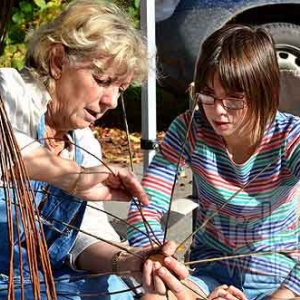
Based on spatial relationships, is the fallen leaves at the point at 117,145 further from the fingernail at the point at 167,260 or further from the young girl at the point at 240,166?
the fingernail at the point at 167,260

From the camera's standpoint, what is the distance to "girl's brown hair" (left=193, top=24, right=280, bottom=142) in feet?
7.41

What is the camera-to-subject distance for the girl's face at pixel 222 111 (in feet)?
7.36

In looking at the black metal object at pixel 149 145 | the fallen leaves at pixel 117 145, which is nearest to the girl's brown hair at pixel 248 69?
the black metal object at pixel 149 145

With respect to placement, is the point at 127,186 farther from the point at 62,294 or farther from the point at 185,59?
the point at 185,59

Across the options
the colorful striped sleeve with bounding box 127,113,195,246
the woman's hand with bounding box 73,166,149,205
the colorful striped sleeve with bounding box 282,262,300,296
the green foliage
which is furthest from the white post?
the green foliage

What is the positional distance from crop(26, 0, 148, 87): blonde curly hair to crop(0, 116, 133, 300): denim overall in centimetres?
19

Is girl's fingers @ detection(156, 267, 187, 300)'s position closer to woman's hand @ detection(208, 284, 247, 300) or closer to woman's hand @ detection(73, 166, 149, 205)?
woman's hand @ detection(73, 166, 149, 205)

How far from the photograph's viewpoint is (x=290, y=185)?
234 centimetres

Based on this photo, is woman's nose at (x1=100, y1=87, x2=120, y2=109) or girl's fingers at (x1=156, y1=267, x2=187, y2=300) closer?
girl's fingers at (x1=156, y1=267, x2=187, y2=300)

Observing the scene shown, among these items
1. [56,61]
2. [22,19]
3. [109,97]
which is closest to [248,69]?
[109,97]

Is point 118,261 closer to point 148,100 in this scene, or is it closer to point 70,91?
point 70,91

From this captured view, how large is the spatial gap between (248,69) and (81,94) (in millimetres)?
434

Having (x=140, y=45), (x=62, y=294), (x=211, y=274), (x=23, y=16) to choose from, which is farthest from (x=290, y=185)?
(x=23, y=16)

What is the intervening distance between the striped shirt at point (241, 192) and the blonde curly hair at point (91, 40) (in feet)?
0.96
